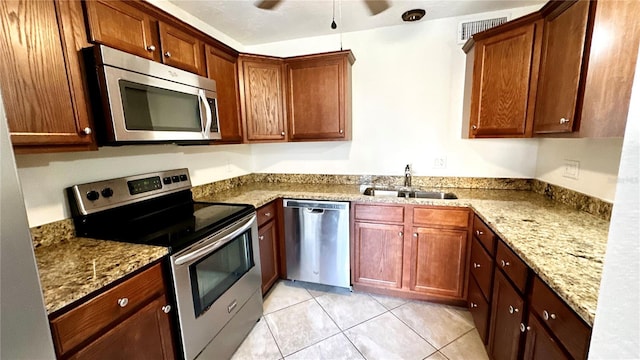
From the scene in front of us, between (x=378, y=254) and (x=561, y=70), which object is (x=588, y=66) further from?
(x=378, y=254)

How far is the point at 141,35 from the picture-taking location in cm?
138

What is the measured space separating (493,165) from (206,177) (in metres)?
2.55

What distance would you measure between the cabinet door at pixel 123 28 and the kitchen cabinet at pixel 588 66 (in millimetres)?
2173

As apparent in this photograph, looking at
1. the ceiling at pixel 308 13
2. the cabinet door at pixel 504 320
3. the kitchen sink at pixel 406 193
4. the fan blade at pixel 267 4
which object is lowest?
the cabinet door at pixel 504 320

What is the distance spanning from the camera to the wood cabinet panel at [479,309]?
1567mm

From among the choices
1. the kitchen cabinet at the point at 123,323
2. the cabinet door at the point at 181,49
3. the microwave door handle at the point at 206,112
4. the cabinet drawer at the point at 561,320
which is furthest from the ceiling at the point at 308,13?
the cabinet drawer at the point at 561,320

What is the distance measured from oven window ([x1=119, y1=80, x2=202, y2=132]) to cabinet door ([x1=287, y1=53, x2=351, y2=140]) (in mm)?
962

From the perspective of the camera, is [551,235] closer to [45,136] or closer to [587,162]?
[587,162]

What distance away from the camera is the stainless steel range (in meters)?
1.28

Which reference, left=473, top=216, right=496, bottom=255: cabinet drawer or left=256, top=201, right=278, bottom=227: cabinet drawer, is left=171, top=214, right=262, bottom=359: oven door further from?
left=473, top=216, right=496, bottom=255: cabinet drawer

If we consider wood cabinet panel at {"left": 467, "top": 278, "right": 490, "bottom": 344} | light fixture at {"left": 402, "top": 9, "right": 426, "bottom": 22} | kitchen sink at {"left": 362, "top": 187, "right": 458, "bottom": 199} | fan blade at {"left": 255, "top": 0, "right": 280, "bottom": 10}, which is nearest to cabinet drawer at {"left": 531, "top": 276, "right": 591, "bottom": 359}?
wood cabinet panel at {"left": 467, "top": 278, "right": 490, "bottom": 344}

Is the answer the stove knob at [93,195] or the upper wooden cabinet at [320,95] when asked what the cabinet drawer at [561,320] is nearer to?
the upper wooden cabinet at [320,95]

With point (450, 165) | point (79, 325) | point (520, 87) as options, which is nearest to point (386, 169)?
point (450, 165)

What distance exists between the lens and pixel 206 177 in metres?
2.29
